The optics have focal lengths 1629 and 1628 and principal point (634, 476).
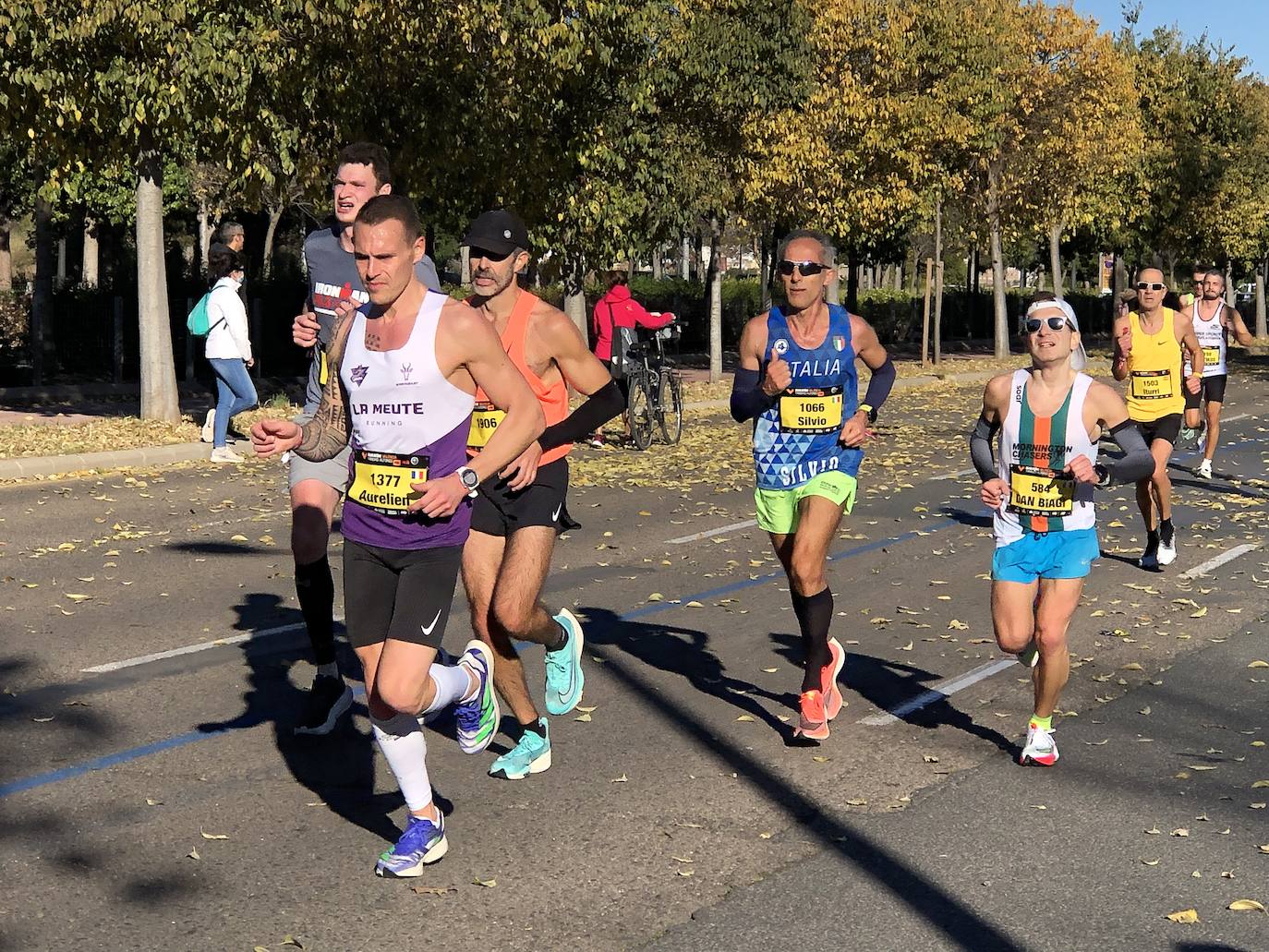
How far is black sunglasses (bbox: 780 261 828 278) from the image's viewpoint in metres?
6.70

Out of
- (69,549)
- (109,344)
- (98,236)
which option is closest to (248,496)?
(69,549)

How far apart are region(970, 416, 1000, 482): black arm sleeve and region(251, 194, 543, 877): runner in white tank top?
2.34 meters

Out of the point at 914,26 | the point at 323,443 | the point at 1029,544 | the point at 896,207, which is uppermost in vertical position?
the point at 914,26

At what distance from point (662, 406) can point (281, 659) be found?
37.7 ft

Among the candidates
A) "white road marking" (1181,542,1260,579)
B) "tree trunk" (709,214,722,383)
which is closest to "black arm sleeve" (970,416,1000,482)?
"white road marking" (1181,542,1260,579)

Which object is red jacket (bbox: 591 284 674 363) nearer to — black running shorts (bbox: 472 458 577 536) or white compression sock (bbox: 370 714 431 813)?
black running shorts (bbox: 472 458 577 536)

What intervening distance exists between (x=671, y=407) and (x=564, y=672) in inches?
538

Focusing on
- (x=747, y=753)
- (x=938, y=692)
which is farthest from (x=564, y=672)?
(x=938, y=692)

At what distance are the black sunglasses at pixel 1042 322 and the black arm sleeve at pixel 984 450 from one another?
424 millimetres

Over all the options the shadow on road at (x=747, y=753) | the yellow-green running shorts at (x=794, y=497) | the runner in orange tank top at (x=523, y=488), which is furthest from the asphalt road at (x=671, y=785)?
the yellow-green running shorts at (x=794, y=497)

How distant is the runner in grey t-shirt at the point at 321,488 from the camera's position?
6.50 meters

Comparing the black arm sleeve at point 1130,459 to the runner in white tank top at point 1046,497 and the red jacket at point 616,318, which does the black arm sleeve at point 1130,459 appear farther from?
the red jacket at point 616,318

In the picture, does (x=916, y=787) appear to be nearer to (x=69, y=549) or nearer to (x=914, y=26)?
(x=69, y=549)

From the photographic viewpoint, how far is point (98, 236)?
170 ft
